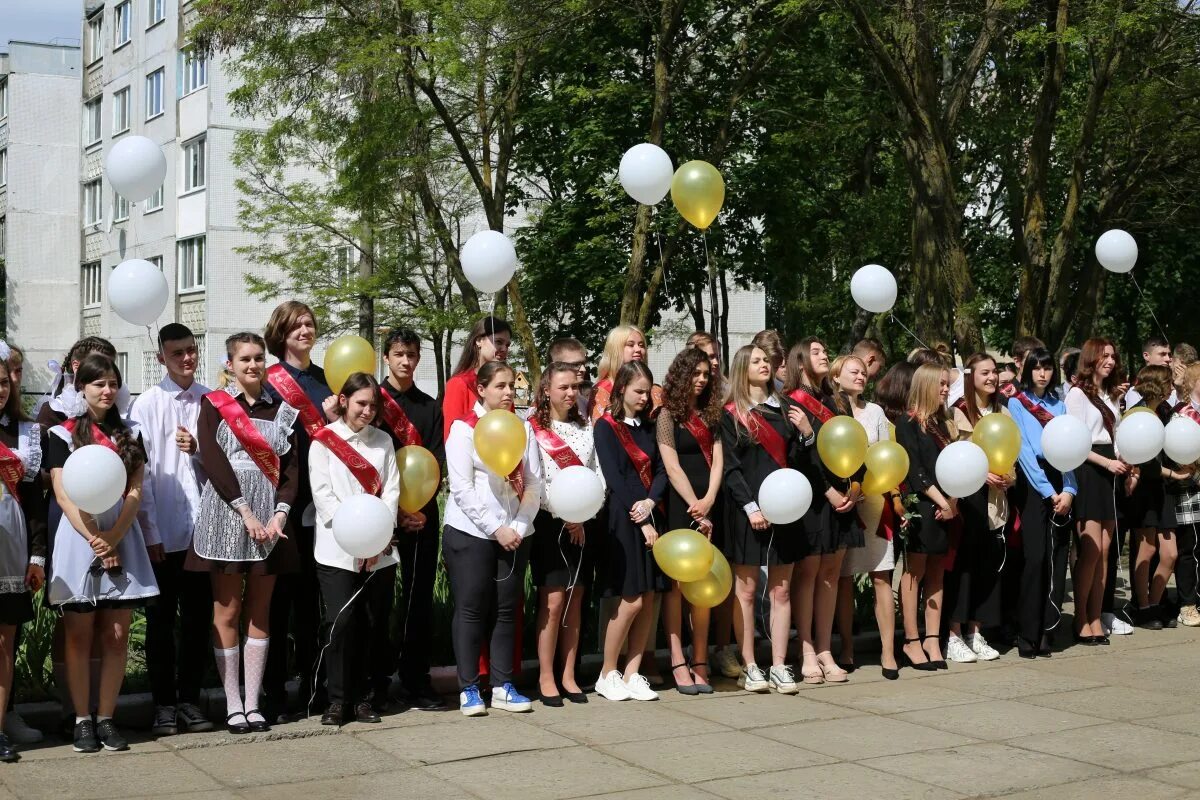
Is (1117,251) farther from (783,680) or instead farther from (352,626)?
(352,626)

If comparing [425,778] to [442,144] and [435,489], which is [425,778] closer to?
[435,489]

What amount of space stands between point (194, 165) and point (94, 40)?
37.0 feet

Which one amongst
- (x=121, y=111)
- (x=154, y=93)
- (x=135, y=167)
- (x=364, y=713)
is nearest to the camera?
(x=364, y=713)

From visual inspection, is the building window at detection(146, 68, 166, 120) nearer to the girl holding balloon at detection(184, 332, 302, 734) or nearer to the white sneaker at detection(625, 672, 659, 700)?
the girl holding balloon at detection(184, 332, 302, 734)

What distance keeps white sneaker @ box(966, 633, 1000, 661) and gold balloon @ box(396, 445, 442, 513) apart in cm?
397

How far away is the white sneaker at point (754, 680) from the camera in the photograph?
796 cm

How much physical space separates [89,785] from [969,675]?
5202 mm

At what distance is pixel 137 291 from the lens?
710 cm

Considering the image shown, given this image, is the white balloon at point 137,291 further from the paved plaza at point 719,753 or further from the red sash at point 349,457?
the paved plaza at point 719,753

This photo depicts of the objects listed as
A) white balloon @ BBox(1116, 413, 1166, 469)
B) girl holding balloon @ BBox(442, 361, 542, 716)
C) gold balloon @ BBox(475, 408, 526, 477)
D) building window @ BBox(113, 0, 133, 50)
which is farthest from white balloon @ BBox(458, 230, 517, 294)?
building window @ BBox(113, 0, 133, 50)

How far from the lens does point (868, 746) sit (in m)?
6.70

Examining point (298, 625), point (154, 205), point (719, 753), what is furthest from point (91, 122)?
point (719, 753)

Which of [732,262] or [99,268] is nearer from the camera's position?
[732,262]

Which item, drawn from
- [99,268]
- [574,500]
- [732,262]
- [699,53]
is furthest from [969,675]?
[99,268]
